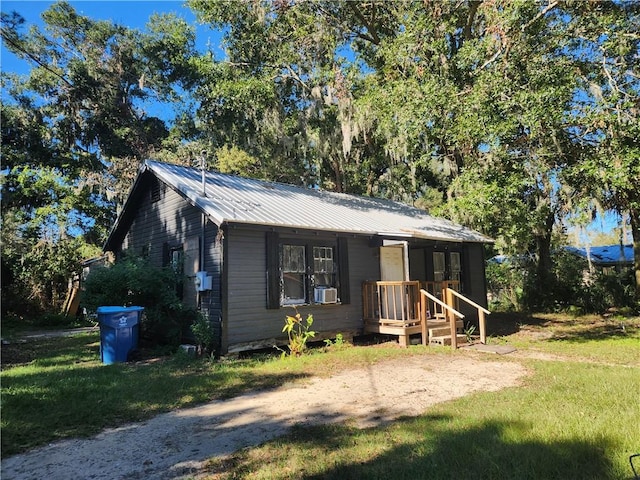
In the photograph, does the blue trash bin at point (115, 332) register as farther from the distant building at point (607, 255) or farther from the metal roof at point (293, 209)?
the distant building at point (607, 255)

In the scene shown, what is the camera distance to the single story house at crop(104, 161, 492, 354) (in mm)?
9031

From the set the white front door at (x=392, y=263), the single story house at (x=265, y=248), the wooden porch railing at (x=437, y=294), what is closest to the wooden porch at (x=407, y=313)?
the wooden porch railing at (x=437, y=294)

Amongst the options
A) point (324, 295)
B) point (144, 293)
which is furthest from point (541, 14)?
point (144, 293)

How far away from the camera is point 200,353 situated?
9.00m

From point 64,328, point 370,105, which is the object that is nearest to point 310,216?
point 370,105

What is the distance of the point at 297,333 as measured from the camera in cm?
979

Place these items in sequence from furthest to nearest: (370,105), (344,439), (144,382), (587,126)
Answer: (370,105), (587,126), (144,382), (344,439)

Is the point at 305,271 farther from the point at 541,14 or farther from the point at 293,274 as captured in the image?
the point at 541,14

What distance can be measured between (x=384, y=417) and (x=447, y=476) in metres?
1.64

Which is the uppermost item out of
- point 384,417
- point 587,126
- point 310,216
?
point 587,126

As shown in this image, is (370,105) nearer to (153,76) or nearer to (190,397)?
(190,397)

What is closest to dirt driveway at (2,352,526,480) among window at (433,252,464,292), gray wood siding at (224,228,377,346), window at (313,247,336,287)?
gray wood siding at (224,228,377,346)

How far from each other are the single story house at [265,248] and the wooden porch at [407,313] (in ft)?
0.92

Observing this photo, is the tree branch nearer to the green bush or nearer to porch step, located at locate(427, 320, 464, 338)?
porch step, located at locate(427, 320, 464, 338)
